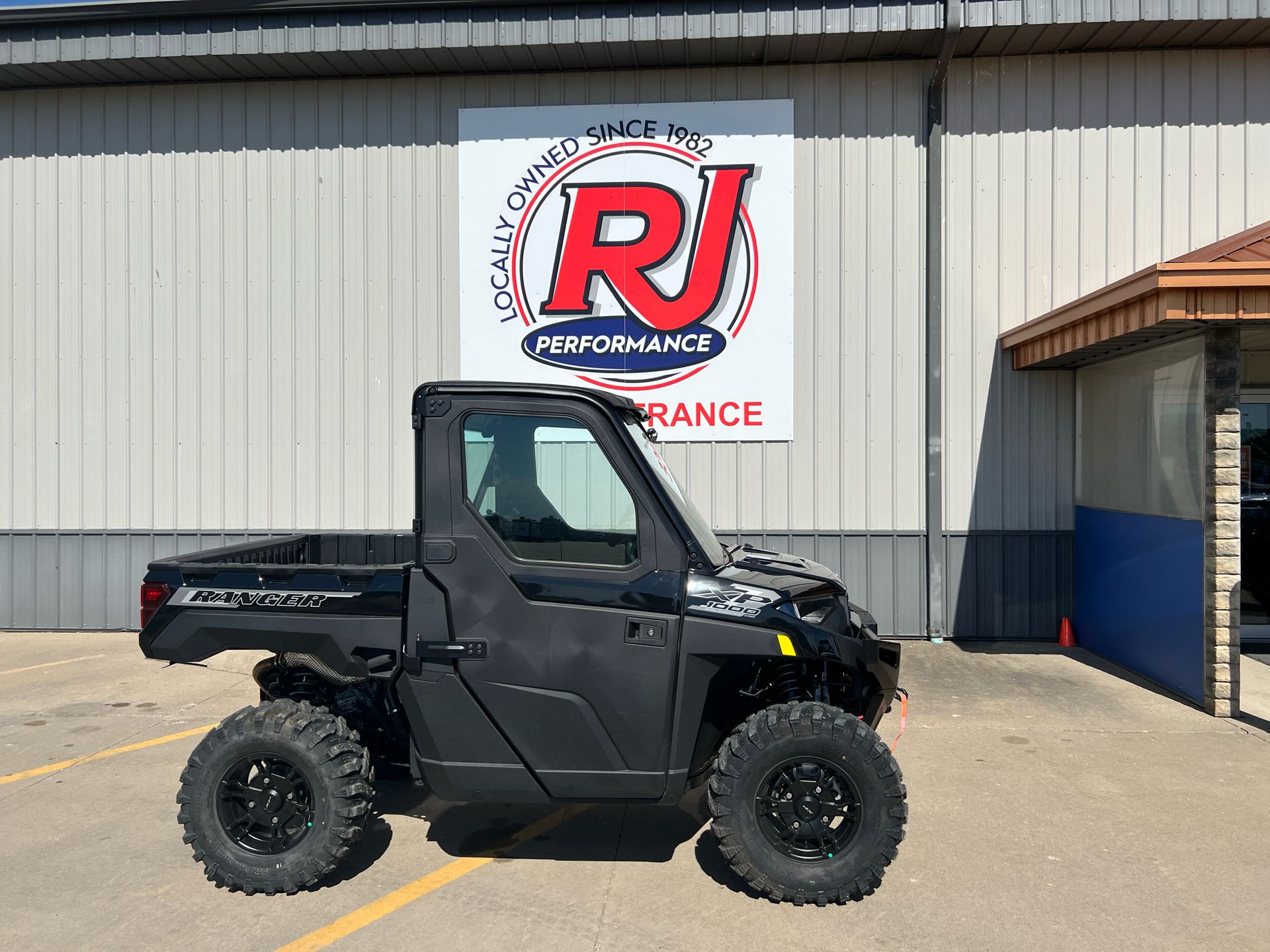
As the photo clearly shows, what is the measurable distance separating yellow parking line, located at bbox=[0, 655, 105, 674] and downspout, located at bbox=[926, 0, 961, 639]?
847cm

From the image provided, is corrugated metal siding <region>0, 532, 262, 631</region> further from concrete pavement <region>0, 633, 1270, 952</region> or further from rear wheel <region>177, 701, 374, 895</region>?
rear wheel <region>177, 701, 374, 895</region>

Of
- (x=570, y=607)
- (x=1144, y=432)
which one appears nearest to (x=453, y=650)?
(x=570, y=607)

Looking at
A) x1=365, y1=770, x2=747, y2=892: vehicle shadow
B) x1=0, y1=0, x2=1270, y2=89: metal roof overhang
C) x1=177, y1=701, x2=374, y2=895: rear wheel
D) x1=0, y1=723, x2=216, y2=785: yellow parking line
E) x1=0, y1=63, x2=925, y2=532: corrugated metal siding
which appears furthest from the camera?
x1=0, y1=63, x2=925, y2=532: corrugated metal siding

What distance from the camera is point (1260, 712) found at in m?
6.79

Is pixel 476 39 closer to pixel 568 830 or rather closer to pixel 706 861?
pixel 568 830

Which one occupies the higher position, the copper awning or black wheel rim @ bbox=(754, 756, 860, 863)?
the copper awning

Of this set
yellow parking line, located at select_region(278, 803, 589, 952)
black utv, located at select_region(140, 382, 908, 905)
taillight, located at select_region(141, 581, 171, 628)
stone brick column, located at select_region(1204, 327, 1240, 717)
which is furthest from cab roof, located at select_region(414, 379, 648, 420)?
stone brick column, located at select_region(1204, 327, 1240, 717)

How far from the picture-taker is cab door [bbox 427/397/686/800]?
383cm

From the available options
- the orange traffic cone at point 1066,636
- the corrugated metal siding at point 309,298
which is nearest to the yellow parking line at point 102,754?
the corrugated metal siding at point 309,298

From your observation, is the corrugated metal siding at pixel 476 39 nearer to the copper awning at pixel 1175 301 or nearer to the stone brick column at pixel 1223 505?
the copper awning at pixel 1175 301

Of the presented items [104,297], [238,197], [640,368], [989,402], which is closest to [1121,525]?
[989,402]

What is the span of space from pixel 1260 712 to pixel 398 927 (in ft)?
21.5

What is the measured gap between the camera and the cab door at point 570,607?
3830 millimetres

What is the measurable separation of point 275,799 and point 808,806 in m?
2.36
